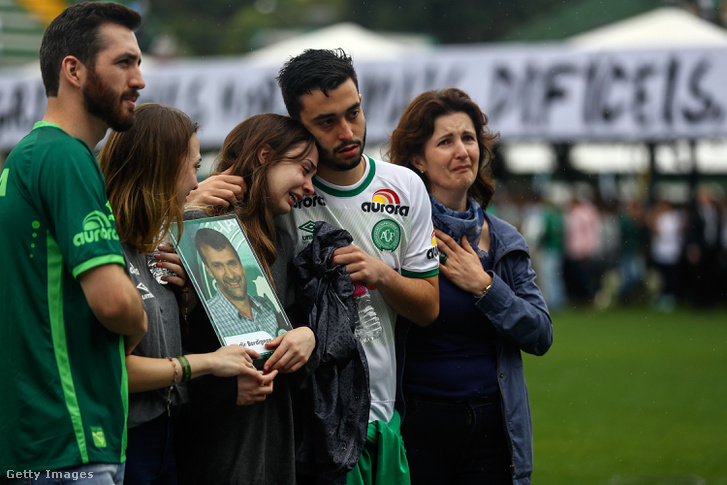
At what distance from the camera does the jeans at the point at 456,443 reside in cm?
362

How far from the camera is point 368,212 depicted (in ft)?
11.4

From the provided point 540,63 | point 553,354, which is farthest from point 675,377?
point 540,63

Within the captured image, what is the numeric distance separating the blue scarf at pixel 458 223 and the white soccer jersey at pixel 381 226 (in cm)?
25

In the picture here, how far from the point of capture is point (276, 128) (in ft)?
10.7

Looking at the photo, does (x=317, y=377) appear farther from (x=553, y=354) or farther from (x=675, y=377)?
(x=553, y=354)

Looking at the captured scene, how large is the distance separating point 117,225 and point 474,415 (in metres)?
1.65

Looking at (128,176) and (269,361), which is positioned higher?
(128,176)

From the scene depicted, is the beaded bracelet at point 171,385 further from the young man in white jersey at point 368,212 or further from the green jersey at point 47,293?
the young man in white jersey at point 368,212

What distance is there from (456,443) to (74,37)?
2124 millimetres

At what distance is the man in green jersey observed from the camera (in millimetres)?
2369

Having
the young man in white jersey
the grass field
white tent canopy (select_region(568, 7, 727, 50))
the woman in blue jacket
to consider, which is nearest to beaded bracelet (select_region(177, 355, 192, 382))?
the young man in white jersey

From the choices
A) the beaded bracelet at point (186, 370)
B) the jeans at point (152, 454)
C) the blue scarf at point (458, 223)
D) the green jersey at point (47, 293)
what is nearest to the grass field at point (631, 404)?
the blue scarf at point (458, 223)

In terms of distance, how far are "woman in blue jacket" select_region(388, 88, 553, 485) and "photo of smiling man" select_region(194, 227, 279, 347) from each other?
856 millimetres

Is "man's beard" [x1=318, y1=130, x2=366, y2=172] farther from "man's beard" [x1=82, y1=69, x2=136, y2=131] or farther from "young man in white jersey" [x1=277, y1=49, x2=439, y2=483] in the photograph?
"man's beard" [x1=82, y1=69, x2=136, y2=131]
